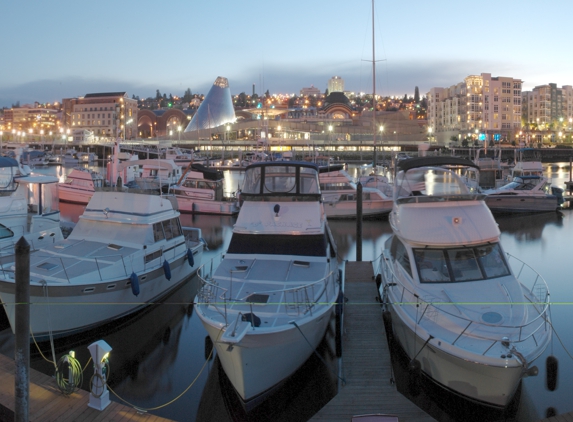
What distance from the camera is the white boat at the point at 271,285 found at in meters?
6.89

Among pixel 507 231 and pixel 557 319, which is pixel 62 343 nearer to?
pixel 557 319

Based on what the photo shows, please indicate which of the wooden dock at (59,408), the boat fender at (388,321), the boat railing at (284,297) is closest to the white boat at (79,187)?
the boat railing at (284,297)

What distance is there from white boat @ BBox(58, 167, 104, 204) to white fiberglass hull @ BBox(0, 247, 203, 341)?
20182 mm

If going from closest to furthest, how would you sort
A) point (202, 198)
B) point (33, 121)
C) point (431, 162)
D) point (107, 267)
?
point (107, 267) → point (431, 162) → point (202, 198) → point (33, 121)

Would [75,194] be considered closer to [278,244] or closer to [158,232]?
[158,232]

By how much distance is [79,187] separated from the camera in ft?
96.0

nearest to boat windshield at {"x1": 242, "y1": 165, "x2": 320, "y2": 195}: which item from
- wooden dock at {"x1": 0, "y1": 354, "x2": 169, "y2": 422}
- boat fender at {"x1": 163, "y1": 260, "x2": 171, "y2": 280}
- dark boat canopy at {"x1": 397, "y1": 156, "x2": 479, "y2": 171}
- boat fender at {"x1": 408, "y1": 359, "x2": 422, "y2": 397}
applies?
dark boat canopy at {"x1": 397, "y1": 156, "x2": 479, "y2": 171}

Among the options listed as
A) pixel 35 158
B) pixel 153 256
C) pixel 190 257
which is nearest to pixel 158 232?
pixel 153 256

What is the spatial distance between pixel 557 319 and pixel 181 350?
8.55 m

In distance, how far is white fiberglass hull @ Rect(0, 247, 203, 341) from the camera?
352 inches

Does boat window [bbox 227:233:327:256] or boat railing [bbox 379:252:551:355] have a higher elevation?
boat window [bbox 227:233:327:256]

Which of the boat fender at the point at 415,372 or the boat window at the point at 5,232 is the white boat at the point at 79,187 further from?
the boat fender at the point at 415,372

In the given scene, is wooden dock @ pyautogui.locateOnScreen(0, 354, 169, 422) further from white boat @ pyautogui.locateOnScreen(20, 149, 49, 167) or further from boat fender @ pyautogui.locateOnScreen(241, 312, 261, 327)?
white boat @ pyautogui.locateOnScreen(20, 149, 49, 167)

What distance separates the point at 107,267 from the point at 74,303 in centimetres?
103
